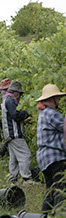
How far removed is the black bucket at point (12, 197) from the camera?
648 cm

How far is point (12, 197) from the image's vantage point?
6.73 metres

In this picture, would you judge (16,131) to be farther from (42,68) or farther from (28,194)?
(42,68)

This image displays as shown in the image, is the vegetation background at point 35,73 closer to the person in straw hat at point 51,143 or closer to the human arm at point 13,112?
the human arm at point 13,112

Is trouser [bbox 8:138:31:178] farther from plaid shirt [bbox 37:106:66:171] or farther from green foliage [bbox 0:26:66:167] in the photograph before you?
plaid shirt [bbox 37:106:66:171]

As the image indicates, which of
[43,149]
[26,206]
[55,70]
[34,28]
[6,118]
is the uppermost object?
[34,28]

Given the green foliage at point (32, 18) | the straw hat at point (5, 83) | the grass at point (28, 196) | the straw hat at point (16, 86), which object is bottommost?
the grass at point (28, 196)

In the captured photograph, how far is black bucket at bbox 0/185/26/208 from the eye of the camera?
6476 mm

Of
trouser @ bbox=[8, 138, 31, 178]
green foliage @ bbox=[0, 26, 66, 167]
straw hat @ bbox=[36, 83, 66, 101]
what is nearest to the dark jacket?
trouser @ bbox=[8, 138, 31, 178]

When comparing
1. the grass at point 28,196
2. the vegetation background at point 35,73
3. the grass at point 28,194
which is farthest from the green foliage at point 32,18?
the grass at point 28,196

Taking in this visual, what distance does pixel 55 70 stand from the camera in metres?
6.28

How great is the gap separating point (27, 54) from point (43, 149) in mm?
2481

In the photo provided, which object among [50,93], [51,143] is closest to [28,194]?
[51,143]

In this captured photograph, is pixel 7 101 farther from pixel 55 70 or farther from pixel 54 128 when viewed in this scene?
pixel 54 128

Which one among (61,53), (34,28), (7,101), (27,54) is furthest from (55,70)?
(34,28)
